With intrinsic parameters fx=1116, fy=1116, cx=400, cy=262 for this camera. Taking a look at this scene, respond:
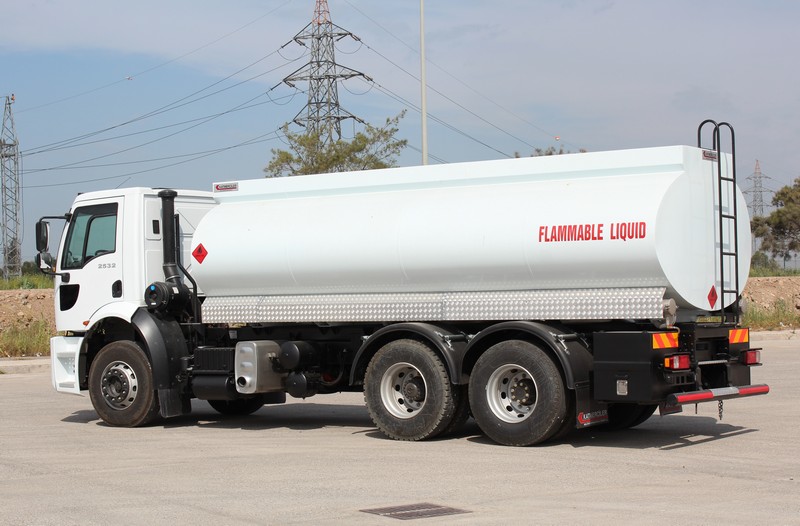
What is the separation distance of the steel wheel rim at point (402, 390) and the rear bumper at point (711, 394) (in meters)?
2.82

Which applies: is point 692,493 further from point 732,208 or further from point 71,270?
point 71,270

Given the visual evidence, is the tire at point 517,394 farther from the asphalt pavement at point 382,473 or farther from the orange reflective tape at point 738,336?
the orange reflective tape at point 738,336

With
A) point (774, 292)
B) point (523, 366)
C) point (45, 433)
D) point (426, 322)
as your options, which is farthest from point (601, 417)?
point (774, 292)

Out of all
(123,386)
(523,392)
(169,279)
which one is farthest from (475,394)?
(123,386)

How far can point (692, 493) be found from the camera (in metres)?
8.73

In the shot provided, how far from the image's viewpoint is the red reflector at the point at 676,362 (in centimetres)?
1099

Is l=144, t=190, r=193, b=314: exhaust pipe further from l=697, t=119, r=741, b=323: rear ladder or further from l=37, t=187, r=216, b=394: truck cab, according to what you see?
l=697, t=119, r=741, b=323: rear ladder

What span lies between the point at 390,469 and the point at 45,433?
548 cm

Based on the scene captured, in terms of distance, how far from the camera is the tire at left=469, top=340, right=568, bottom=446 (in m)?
11.3

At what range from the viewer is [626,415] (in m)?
13.1

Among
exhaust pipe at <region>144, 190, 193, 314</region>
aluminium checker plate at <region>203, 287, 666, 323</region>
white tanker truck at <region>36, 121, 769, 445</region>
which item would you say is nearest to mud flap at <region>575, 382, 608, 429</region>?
white tanker truck at <region>36, 121, 769, 445</region>

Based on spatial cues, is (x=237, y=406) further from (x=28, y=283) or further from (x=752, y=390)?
(x=28, y=283)

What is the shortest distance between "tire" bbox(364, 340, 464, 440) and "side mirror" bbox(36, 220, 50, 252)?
16.2 feet

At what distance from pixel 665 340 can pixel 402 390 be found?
3.09 m
